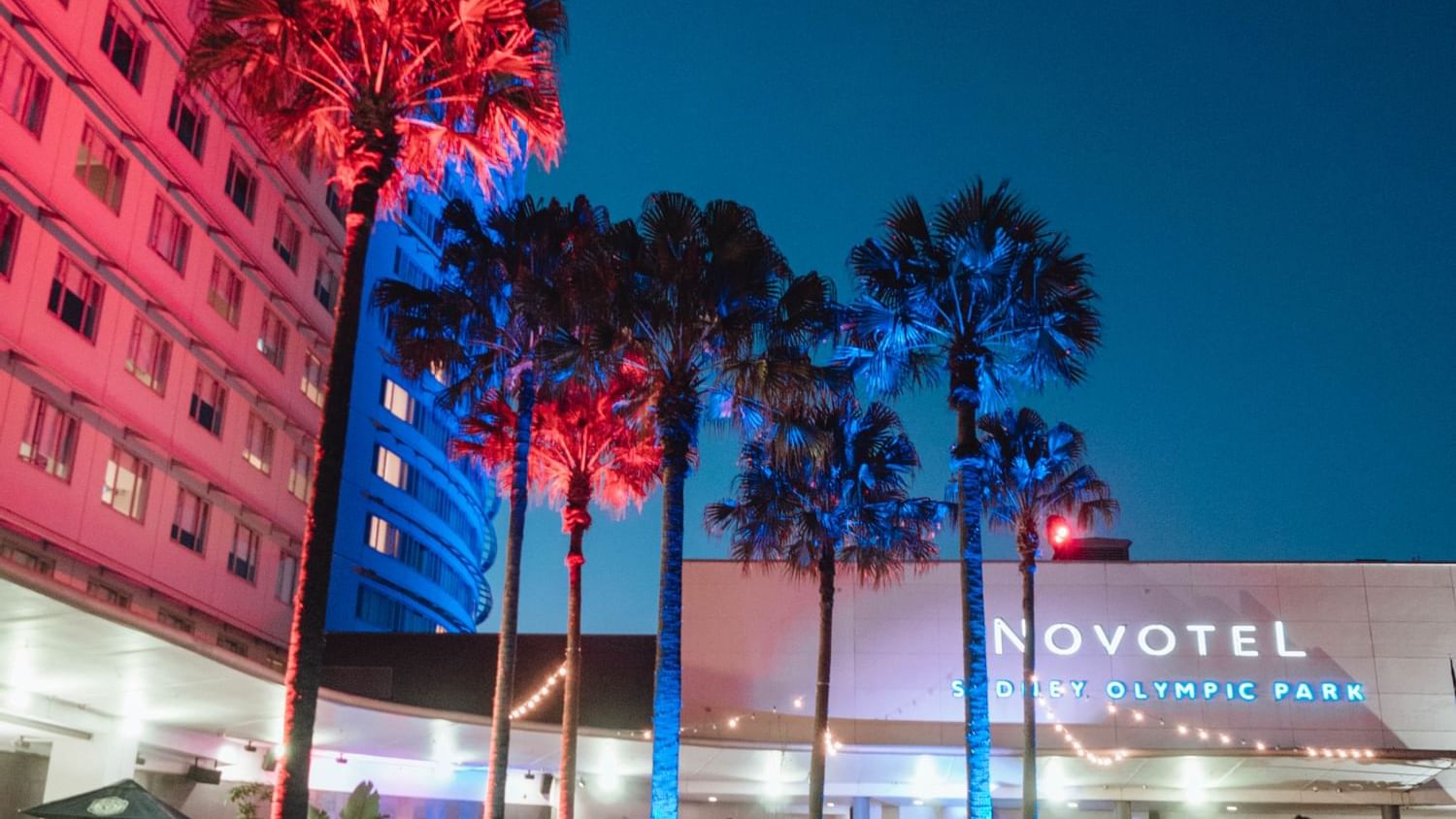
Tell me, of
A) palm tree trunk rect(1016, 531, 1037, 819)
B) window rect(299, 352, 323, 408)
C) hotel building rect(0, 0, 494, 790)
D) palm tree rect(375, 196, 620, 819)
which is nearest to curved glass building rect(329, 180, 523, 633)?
window rect(299, 352, 323, 408)

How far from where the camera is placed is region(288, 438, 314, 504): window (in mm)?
42219

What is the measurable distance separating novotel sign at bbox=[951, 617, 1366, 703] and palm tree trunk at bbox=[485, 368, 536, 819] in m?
14.7

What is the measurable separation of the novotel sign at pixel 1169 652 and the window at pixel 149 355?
20.7 m

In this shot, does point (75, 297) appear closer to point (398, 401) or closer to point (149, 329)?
point (149, 329)

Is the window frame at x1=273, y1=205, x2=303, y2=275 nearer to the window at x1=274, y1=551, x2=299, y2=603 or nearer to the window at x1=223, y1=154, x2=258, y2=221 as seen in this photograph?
the window at x1=223, y1=154, x2=258, y2=221

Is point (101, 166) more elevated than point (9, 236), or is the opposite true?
point (101, 166)

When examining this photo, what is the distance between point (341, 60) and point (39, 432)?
13860 mm

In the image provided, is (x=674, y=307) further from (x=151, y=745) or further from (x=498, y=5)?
(x=151, y=745)

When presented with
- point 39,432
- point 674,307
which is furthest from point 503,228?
point 39,432

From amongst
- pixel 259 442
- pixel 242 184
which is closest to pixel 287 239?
pixel 242 184

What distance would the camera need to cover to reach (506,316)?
28500 millimetres

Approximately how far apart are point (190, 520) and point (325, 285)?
37.6 ft

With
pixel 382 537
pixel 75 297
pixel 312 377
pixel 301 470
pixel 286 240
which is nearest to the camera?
pixel 75 297

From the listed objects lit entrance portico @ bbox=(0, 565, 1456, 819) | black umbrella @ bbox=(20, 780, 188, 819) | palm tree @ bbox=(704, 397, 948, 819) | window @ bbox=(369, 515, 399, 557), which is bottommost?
black umbrella @ bbox=(20, 780, 188, 819)
